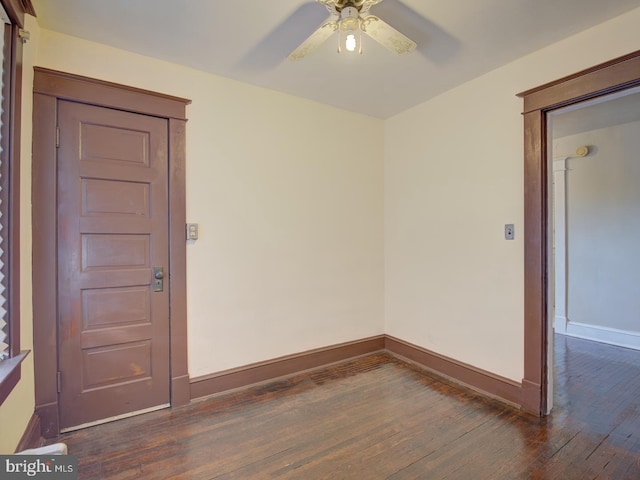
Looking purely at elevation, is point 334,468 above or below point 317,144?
below

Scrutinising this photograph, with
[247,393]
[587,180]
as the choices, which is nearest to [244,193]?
[247,393]

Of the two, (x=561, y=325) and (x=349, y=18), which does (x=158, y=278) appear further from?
(x=561, y=325)

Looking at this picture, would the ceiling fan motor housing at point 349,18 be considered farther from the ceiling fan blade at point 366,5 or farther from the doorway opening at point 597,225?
the doorway opening at point 597,225

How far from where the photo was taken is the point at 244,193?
273cm

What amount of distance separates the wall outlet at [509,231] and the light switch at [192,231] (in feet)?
7.91

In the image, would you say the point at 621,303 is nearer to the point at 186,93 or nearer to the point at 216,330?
the point at 216,330

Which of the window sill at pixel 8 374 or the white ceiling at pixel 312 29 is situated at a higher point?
the white ceiling at pixel 312 29

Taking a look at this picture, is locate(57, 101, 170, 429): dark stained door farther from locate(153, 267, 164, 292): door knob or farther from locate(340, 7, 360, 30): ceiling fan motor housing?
locate(340, 7, 360, 30): ceiling fan motor housing

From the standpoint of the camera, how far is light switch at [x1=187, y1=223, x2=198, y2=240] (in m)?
2.48

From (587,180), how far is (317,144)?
137 inches

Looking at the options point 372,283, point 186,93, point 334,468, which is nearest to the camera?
point 334,468

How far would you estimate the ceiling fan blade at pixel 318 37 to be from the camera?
167 cm

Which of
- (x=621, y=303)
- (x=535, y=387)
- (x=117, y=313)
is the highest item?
(x=117, y=313)

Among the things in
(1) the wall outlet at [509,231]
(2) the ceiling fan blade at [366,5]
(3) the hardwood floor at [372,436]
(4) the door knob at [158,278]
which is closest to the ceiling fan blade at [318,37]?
(2) the ceiling fan blade at [366,5]
